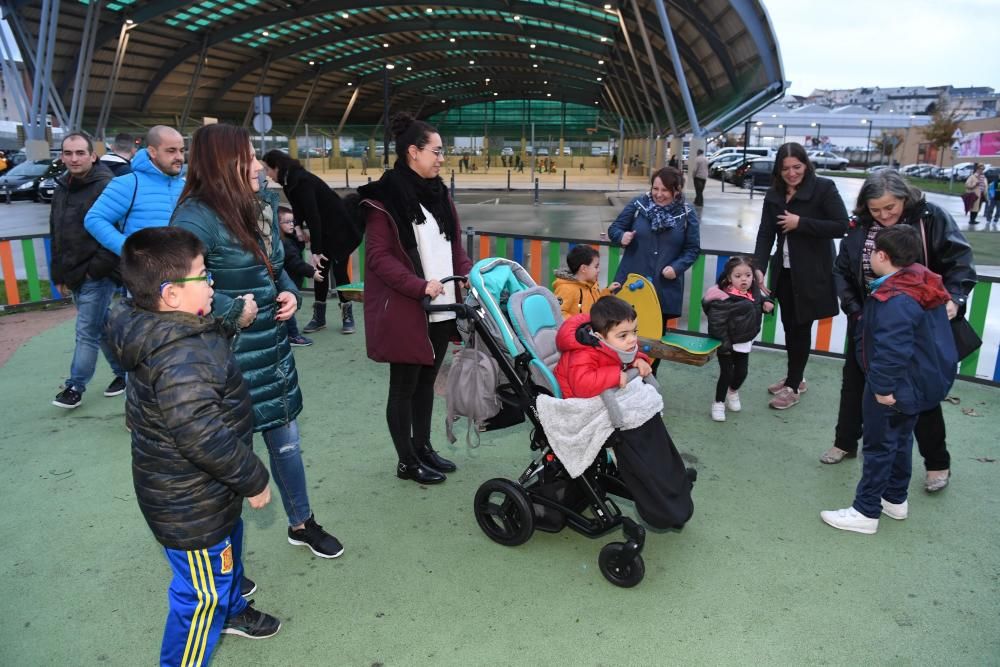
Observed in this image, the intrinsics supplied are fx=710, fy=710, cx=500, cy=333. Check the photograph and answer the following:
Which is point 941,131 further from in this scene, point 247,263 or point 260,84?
point 247,263

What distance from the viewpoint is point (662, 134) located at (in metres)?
50.2

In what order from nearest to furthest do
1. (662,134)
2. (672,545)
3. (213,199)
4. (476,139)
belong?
1. (213,199)
2. (672,545)
3. (476,139)
4. (662,134)

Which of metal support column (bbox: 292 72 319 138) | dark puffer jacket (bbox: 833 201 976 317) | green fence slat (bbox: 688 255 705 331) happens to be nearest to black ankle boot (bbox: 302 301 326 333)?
green fence slat (bbox: 688 255 705 331)

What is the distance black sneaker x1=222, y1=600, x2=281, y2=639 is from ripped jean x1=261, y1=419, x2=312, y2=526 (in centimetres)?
56

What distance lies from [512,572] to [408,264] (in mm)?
1610

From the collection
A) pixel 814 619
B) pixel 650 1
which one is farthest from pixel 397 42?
pixel 814 619

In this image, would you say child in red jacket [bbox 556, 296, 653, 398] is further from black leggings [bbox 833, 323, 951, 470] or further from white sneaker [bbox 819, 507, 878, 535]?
black leggings [bbox 833, 323, 951, 470]

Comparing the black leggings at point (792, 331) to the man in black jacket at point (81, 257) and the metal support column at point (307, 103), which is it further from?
the metal support column at point (307, 103)

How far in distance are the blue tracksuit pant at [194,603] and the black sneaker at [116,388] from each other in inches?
146

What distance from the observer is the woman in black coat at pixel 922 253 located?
3.79 m

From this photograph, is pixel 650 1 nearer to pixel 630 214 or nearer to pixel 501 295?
pixel 630 214

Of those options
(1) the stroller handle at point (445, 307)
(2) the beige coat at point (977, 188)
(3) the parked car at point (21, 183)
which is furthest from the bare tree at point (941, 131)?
(1) the stroller handle at point (445, 307)

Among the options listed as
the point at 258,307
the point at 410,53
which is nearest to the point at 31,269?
the point at 258,307

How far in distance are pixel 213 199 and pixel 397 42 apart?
53254 millimetres
